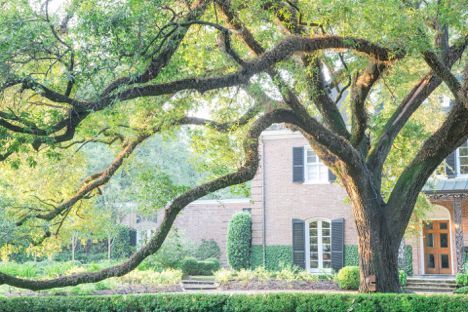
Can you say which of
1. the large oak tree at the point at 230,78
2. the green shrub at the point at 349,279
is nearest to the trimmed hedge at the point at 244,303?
the large oak tree at the point at 230,78

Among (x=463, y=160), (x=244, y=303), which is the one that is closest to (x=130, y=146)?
(x=244, y=303)

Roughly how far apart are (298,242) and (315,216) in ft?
4.02

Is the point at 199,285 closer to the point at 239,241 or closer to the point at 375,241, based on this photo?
the point at 239,241

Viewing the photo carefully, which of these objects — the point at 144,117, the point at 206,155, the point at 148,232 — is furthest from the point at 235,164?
the point at 148,232

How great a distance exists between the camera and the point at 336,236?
2283 cm

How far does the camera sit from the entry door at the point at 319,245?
23028 mm

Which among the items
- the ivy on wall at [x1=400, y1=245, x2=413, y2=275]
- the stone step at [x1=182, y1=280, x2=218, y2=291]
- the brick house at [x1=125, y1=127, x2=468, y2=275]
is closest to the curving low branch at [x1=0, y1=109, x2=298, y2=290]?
the stone step at [x1=182, y1=280, x2=218, y2=291]

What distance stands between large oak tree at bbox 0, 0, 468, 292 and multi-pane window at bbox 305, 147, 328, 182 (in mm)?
10145

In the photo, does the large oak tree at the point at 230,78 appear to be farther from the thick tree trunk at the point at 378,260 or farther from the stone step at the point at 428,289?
the stone step at the point at 428,289

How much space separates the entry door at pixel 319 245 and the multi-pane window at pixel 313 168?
172 centimetres

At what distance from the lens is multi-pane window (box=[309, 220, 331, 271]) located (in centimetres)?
2303

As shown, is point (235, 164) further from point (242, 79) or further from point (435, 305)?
point (435, 305)

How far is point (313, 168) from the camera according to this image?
23.9 m

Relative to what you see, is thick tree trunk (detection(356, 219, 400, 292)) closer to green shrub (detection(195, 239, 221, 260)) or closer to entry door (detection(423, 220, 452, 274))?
entry door (detection(423, 220, 452, 274))
